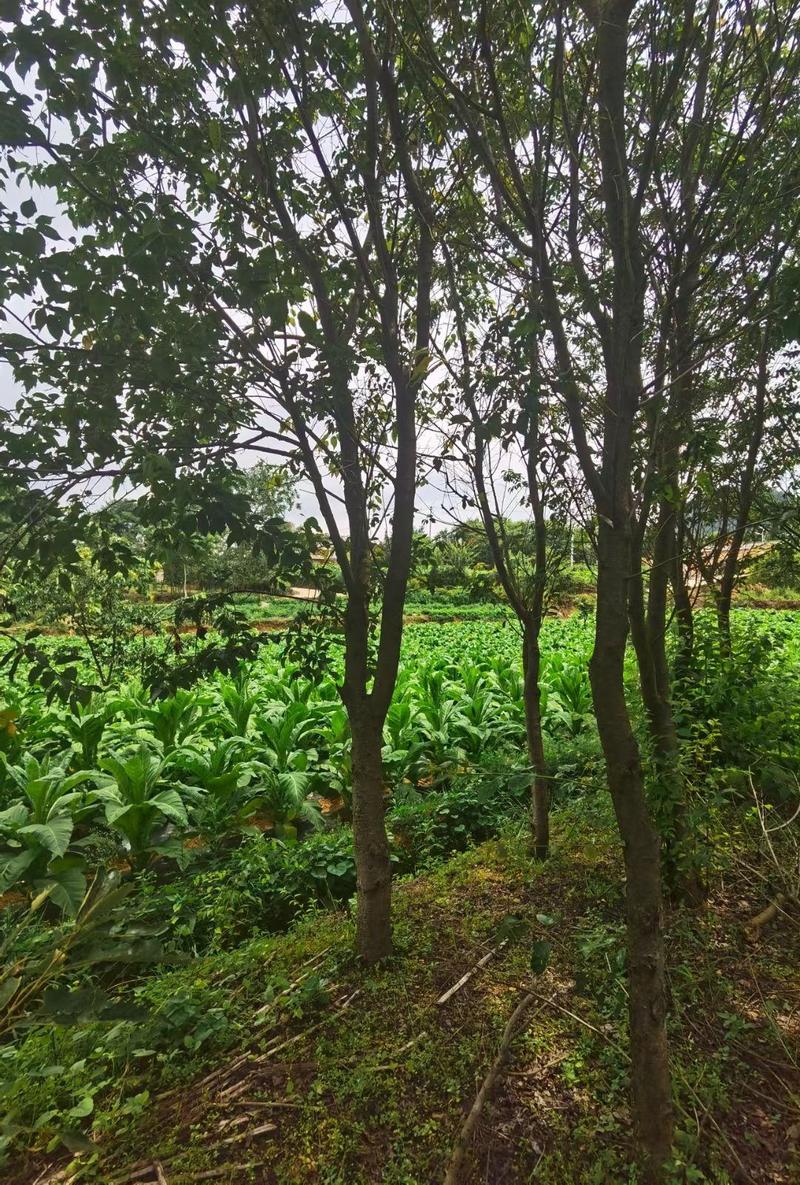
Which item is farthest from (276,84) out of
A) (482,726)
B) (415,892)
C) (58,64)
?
(482,726)

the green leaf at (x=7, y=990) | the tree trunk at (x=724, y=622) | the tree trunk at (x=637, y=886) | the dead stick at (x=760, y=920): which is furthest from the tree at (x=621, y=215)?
the tree trunk at (x=724, y=622)

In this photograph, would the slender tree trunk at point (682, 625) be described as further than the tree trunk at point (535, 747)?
Yes

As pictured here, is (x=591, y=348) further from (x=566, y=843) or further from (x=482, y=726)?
(x=482, y=726)

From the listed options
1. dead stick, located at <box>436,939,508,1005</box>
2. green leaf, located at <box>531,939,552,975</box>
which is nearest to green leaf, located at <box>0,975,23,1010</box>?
green leaf, located at <box>531,939,552,975</box>

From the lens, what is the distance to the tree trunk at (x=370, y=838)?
2.39 m

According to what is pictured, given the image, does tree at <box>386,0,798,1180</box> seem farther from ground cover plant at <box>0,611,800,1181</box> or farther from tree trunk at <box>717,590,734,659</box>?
tree trunk at <box>717,590,734,659</box>

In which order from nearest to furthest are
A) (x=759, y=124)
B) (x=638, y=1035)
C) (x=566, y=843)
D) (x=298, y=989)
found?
(x=638, y=1035) < (x=759, y=124) < (x=298, y=989) < (x=566, y=843)

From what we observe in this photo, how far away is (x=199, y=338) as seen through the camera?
168 centimetres

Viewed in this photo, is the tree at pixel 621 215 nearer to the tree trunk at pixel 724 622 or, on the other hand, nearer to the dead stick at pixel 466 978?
the dead stick at pixel 466 978

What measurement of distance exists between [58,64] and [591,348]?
2.53 meters

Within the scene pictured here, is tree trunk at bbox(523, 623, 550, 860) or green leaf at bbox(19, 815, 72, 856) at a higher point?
tree trunk at bbox(523, 623, 550, 860)

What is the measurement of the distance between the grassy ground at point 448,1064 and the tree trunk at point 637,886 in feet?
0.37

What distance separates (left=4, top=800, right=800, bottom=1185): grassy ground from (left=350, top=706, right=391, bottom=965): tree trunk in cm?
14

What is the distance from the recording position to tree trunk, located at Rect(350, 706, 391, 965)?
94.3 inches
